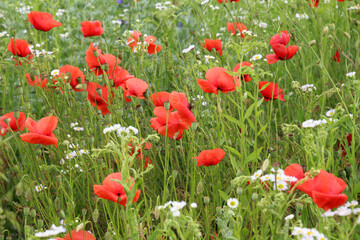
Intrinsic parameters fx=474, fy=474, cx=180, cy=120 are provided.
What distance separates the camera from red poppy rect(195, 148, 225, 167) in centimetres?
163

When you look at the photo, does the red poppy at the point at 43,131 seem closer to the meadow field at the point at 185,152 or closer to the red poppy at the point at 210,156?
the meadow field at the point at 185,152

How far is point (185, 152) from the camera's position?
7.24ft

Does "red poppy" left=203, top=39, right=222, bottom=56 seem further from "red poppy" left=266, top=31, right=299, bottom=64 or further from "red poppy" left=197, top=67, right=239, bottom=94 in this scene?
"red poppy" left=197, top=67, right=239, bottom=94

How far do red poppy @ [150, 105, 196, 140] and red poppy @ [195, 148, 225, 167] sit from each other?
0.12m

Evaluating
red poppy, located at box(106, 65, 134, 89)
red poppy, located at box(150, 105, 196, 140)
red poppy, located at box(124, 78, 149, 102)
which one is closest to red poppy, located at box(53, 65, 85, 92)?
red poppy, located at box(106, 65, 134, 89)

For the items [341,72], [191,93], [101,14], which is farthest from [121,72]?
[101,14]

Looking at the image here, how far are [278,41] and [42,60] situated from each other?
3.65ft

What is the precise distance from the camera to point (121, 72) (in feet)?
6.98

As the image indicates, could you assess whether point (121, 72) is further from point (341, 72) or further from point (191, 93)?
point (341, 72)

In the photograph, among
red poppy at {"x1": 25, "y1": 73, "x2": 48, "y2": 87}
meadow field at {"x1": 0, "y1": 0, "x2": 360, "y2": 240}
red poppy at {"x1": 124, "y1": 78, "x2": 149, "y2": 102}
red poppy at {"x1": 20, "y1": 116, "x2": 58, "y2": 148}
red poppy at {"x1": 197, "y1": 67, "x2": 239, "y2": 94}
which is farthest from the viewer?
red poppy at {"x1": 25, "y1": 73, "x2": 48, "y2": 87}

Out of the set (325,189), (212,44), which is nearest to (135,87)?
(212,44)

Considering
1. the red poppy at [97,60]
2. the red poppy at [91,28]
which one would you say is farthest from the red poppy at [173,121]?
the red poppy at [91,28]

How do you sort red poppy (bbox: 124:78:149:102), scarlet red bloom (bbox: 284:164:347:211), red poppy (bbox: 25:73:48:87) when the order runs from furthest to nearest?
red poppy (bbox: 25:73:48:87), red poppy (bbox: 124:78:149:102), scarlet red bloom (bbox: 284:164:347:211)

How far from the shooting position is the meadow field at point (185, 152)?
132 cm
